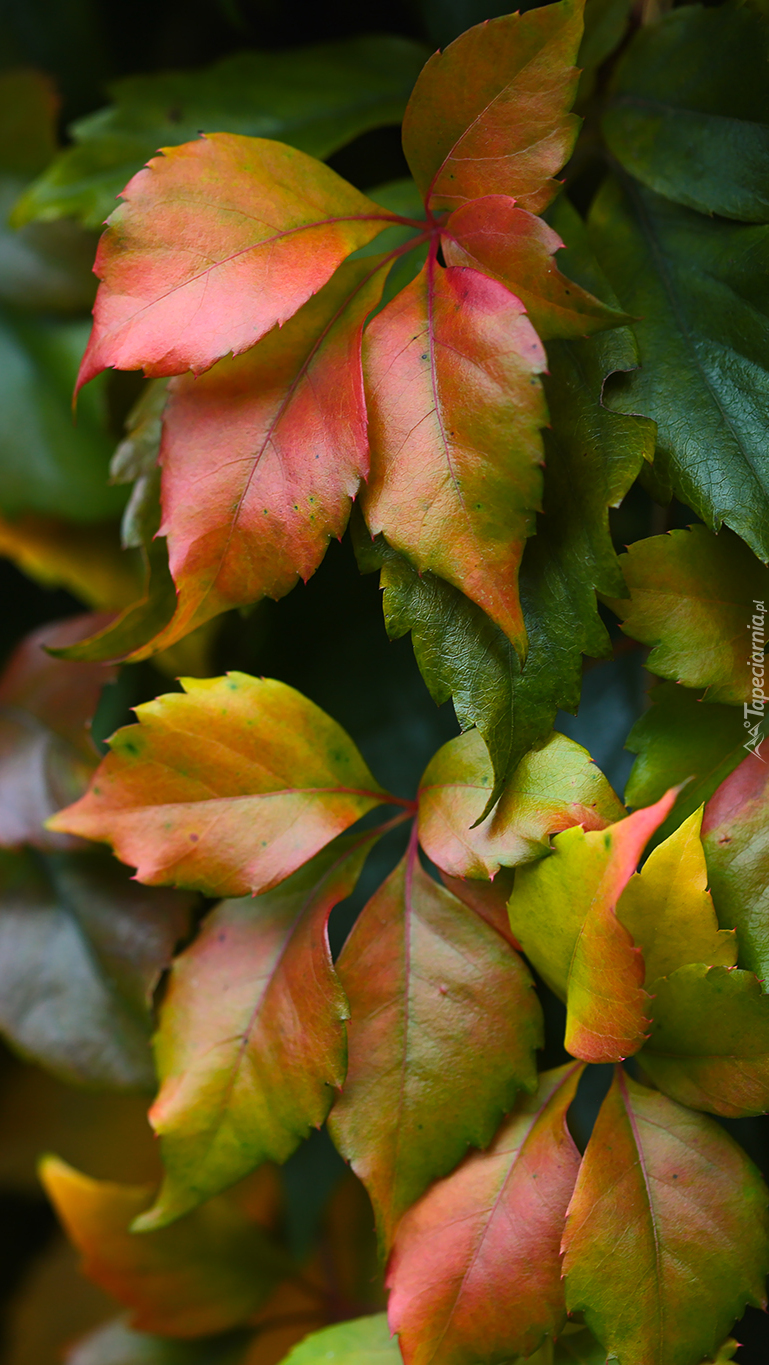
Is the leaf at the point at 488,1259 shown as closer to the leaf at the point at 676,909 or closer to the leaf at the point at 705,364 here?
the leaf at the point at 676,909

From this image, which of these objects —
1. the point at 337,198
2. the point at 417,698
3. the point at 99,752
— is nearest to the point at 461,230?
the point at 337,198

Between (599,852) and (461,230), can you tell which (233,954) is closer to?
(599,852)

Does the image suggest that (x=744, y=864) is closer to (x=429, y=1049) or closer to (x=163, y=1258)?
(x=429, y=1049)

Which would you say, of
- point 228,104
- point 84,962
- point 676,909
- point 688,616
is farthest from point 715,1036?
point 228,104

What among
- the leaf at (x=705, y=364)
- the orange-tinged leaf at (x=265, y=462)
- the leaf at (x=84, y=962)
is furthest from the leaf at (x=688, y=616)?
the leaf at (x=84, y=962)

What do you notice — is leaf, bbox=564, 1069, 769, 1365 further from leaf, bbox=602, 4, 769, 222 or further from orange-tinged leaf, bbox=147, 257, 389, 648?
leaf, bbox=602, 4, 769, 222

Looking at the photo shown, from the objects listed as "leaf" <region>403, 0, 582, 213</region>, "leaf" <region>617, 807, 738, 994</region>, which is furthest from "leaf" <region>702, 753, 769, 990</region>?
"leaf" <region>403, 0, 582, 213</region>
